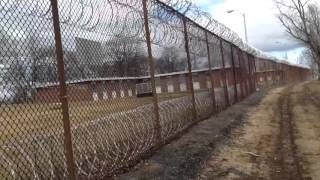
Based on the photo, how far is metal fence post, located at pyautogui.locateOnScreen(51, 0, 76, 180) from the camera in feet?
21.0

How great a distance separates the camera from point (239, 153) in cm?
1159

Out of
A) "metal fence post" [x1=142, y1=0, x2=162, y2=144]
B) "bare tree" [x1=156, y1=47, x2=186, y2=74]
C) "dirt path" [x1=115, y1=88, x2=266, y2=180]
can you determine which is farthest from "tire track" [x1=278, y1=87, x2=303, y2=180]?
"bare tree" [x1=156, y1=47, x2=186, y2=74]

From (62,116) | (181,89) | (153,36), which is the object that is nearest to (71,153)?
(62,116)

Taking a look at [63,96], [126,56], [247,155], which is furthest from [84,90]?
[247,155]

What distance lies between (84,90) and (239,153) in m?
5.01

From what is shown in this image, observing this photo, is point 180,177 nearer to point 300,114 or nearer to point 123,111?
point 123,111

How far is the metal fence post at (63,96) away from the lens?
641cm

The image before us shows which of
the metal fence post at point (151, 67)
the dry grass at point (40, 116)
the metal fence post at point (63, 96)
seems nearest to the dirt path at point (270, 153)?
the metal fence post at point (151, 67)

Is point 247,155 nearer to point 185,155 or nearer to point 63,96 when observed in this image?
point 185,155

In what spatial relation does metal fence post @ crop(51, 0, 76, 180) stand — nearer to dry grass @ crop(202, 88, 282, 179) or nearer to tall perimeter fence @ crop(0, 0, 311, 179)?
tall perimeter fence @ crop(0, 0, 311, 179)

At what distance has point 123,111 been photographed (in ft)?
28.7

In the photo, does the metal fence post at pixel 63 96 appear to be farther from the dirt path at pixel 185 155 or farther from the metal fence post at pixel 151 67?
the metal fence post at pixel 151 67

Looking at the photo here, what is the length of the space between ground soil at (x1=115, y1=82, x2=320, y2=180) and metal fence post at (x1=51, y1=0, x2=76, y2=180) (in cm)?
169

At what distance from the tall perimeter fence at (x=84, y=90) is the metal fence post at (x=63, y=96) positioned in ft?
0.04
